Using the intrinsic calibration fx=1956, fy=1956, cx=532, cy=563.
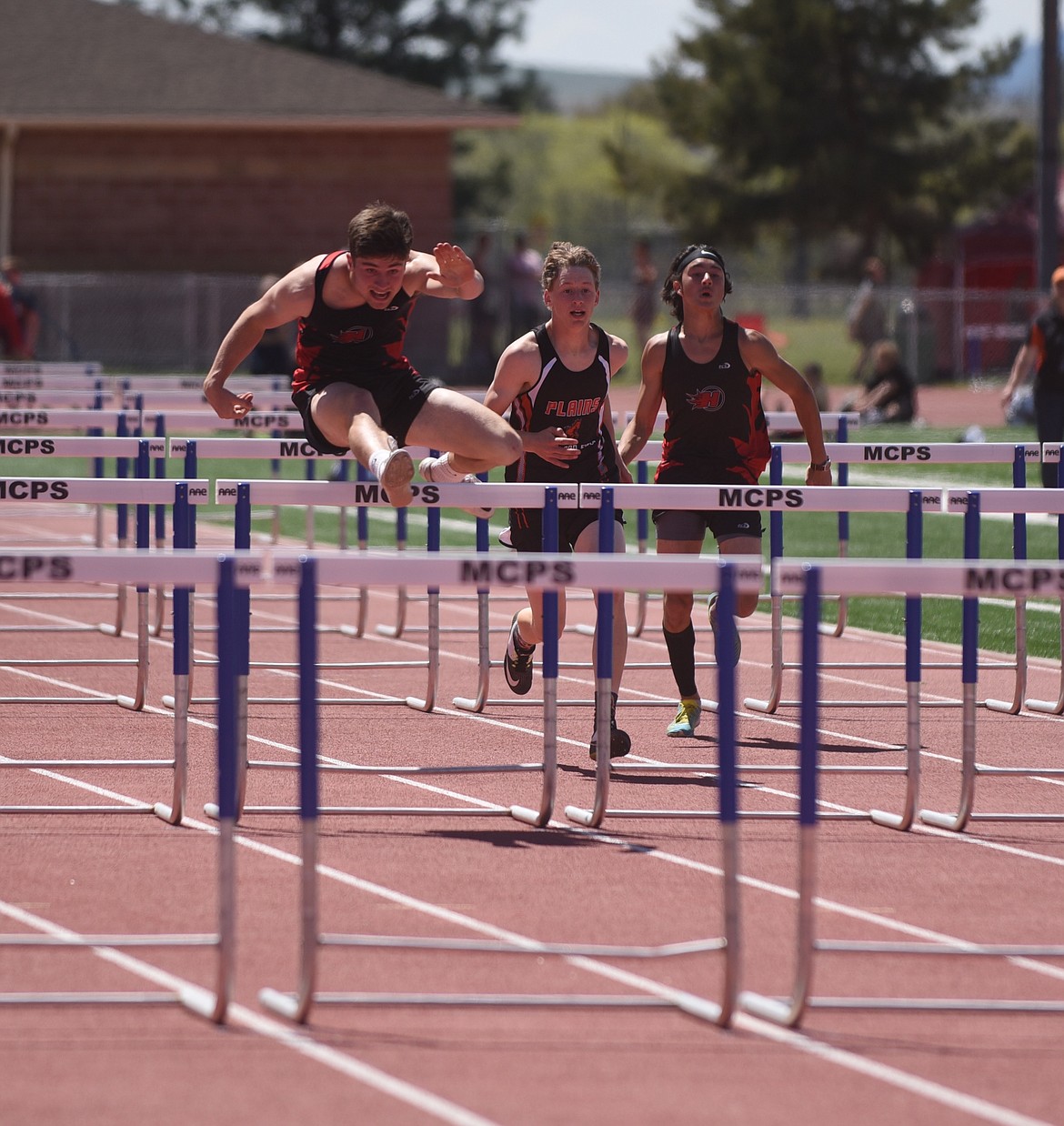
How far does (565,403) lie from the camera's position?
7.98 meters

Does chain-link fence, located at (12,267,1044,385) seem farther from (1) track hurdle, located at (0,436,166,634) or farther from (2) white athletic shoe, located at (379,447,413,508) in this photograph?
(2) white athletic shoe, located at (379,447,413,508)

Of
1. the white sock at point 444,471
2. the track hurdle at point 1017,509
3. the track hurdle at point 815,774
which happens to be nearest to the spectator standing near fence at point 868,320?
the track hurdle at point 1017,509

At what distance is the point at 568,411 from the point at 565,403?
0.13 ft

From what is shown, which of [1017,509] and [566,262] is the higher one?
[566,262]

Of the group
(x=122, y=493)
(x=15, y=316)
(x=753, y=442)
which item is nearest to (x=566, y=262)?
(x=753, y=442)

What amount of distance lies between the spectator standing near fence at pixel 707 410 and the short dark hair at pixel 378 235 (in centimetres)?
141

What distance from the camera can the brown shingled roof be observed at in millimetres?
36000

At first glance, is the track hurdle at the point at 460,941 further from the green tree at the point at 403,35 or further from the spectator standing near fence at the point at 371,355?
the green tree at the point at 403,35

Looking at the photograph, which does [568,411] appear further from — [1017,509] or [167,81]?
[167,81]

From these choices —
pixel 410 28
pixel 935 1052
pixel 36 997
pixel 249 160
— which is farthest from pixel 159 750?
pixel 410 28

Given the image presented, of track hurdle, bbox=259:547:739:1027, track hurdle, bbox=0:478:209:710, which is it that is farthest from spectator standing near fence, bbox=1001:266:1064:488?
track hurdle, bbox=259:547:739:1027

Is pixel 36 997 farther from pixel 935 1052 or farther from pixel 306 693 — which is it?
pixel 935 1052

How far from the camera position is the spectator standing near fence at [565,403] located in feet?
25.6

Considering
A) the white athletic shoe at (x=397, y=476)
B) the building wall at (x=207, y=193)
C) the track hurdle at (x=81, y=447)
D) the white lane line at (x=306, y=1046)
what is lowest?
the white lane line at (x=306, y=1046)
